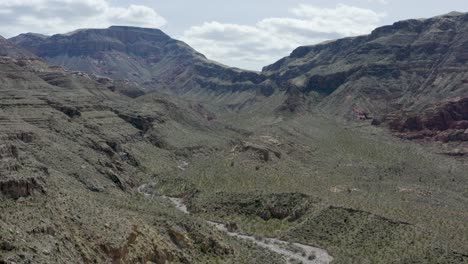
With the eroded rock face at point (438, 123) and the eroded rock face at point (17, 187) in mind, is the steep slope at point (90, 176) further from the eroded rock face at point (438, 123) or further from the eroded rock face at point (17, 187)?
the eroded rock face at point (438, 123)

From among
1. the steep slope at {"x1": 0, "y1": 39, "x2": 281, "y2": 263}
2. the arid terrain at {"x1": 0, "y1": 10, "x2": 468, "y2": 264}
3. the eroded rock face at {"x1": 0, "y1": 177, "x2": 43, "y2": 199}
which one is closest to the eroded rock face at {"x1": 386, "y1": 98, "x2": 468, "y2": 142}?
the arid terrain at {"x1": 0, "y1": 10, "x2": 468, "y2": 264}

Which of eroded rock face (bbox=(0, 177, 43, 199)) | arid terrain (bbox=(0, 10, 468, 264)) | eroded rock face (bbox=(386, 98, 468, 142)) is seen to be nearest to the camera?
eroded rock face (bbox=(0, 177, 43, 199))

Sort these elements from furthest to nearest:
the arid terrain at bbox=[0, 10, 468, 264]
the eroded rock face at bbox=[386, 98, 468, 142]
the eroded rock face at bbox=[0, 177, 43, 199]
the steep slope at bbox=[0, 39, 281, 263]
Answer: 1. the eroded rock face at bbox=[386, 98, 468, 142]
2. the arid terrain at bbox=[0, 10, 468, 264]
3. the eroded rock face at bbox=[0, 177, 43, 199]
4. the steep slope at bbox=[0, 39, 281, 263]

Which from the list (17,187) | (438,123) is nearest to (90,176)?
(17,187)

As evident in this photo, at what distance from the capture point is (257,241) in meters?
76.2

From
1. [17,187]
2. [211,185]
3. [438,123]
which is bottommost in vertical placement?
[211,185]

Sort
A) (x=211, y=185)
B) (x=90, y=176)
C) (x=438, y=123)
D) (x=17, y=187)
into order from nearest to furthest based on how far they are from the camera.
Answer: (x=17, y=187), (x=90, y=176), (x=211, y=185), (x=438, y=123)

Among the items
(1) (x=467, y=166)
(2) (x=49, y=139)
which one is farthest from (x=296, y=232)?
(1) (x=467, y=166)

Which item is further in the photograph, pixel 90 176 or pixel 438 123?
pixel 438 123

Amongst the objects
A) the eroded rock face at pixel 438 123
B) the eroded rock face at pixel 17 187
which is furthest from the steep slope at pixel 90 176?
the eroded rock face at pixel 438 123

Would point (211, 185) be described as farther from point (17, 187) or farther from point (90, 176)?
point (17, 187)

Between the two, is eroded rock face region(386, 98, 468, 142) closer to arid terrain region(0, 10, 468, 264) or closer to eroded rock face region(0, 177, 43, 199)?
arid terrain region(0, 10, 468, 264)

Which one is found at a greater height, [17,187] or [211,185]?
[17,187]

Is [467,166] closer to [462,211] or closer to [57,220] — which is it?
[462,211]
